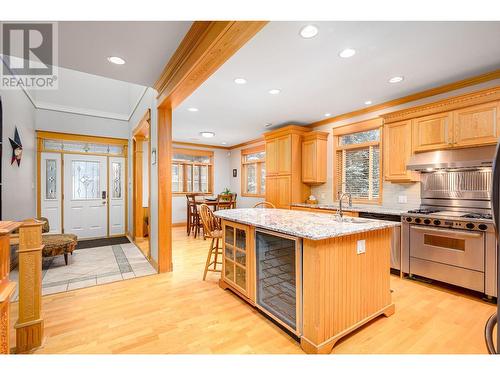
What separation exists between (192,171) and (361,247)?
21.4 feet

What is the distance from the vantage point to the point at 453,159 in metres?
3.14

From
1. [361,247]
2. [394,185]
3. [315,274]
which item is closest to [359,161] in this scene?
[394,185]

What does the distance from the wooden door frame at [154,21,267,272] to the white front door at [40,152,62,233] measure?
332cm

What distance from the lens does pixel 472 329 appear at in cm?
207

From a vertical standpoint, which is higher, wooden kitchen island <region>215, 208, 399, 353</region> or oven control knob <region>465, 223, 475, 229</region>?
oven control knob <region>465, 223, 475, 229</region>

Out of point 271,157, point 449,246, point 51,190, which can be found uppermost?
point 271,157

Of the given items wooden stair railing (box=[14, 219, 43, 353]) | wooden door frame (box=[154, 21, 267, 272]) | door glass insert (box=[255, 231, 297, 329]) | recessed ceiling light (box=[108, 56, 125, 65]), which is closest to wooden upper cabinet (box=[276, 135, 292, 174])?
wooden door frame (box=[154, 21, 267, 272])

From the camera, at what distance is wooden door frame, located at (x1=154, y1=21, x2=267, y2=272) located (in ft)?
5.92

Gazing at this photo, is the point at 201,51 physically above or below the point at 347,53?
below

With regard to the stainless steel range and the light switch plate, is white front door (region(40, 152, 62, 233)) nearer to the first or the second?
the light switch plate

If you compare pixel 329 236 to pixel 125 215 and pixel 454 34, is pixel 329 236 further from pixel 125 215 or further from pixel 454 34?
pixel 125 215

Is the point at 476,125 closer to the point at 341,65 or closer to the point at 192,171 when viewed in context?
the point at 341,65

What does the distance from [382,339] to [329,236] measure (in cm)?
104
